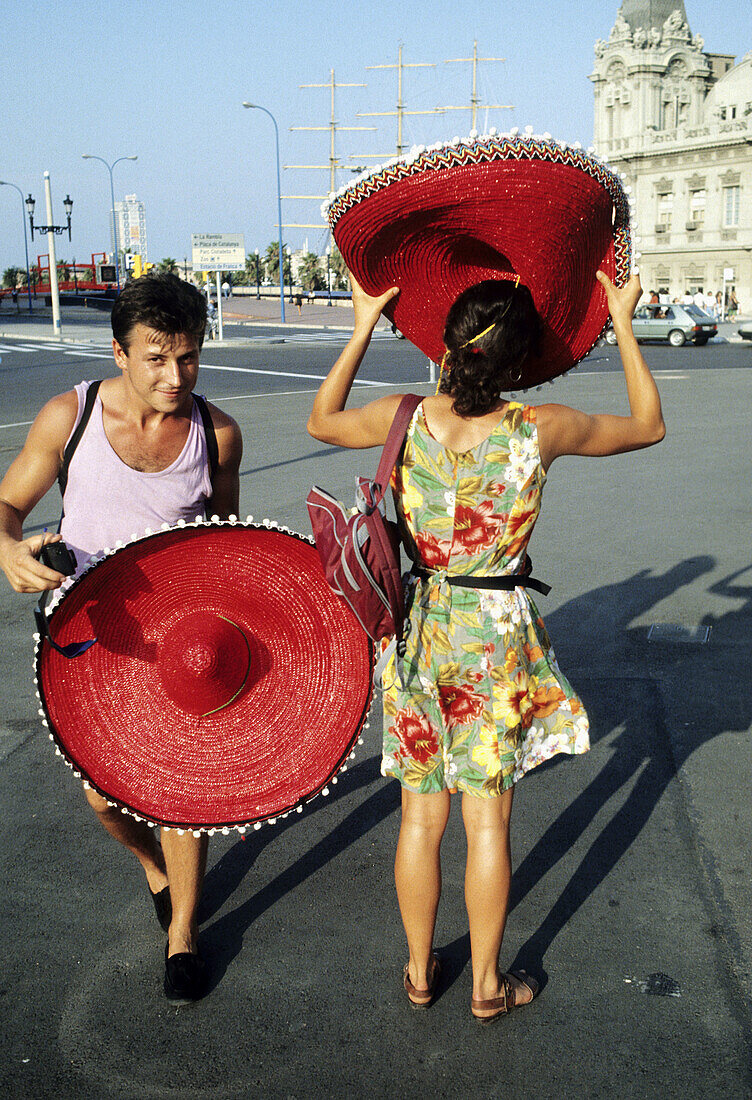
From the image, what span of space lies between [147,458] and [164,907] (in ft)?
4.58

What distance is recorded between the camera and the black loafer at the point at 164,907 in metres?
3.12

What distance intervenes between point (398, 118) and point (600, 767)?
111465 mm

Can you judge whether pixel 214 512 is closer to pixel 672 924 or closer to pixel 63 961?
pixel 63 961

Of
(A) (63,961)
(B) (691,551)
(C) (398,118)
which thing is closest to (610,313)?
(A) (63,961)

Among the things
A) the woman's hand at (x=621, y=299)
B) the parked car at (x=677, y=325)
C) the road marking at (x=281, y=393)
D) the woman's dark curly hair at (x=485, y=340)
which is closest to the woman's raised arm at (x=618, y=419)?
the woman's hand at (x=621, y=299)

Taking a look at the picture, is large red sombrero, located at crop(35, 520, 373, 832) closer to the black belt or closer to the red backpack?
the red backpack

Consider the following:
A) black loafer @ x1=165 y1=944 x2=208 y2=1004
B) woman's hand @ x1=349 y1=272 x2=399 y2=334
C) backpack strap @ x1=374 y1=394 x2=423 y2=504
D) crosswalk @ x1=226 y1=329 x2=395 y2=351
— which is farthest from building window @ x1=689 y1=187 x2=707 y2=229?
black loafer @ x1=165 y1=944 x2=208 y2=1004

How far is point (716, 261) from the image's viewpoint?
71750mm

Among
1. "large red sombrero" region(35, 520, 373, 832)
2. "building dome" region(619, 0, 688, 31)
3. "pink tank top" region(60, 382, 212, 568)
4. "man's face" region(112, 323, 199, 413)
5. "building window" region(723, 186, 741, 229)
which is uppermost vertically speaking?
"building dome" region(619, 0, 688, 31)

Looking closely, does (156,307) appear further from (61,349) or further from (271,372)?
(61,349)

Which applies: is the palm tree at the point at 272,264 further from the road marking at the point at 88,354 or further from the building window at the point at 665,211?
the road marking at the point at 88,354

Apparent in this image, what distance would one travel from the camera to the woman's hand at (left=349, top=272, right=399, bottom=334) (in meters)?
2.84

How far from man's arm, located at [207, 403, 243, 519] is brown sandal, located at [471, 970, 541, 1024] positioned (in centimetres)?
152

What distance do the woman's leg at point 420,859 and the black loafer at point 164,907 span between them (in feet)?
2.69
